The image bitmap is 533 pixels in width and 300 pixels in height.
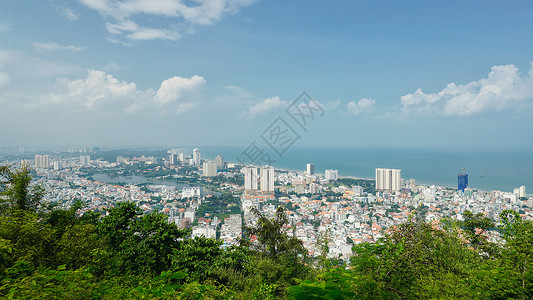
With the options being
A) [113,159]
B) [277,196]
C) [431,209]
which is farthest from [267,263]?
[113,159]

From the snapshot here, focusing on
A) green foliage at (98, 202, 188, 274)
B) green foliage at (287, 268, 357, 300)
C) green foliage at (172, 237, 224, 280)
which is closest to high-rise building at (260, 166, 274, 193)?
green foliage at (98, 202, 188, 274)

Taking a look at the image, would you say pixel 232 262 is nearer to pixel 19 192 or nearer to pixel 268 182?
pixel 19 192

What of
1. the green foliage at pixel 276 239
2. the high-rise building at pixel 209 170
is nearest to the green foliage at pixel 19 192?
the green foliage at pixel 276 239

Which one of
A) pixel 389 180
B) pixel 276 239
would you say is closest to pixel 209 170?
pixel 389 180

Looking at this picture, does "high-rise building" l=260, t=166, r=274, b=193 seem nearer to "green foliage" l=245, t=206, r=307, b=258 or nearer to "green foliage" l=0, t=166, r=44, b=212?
"green foliage" l=245, t=206, r=307, b=258

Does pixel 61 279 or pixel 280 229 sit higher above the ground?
pixel 61 279

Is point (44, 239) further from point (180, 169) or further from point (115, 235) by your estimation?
point (180, 169)
